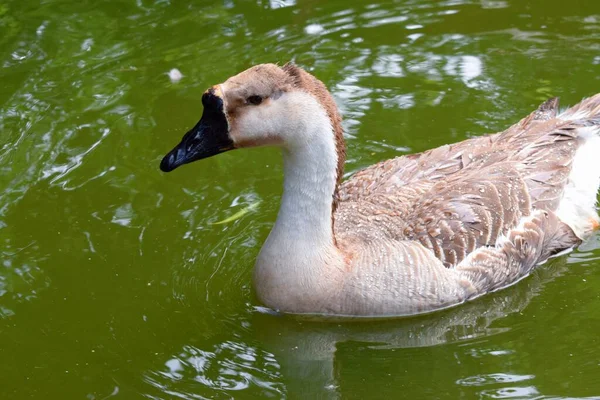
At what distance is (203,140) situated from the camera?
6.61 metres

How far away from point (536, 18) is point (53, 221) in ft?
20.0

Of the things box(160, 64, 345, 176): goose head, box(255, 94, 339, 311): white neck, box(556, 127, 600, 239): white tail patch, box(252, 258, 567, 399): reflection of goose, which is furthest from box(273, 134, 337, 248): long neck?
box(556, 127, 600, 239): white tail patch

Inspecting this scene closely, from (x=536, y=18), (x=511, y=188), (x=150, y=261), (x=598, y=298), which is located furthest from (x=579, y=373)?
(x=536, y=18)

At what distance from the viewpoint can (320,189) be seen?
6.80 m

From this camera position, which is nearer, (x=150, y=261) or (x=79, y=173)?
(x=150, y=261)

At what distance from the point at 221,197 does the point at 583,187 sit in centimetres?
309

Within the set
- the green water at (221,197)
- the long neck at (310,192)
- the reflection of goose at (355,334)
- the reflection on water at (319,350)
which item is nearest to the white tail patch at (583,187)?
the green water at (221,197)

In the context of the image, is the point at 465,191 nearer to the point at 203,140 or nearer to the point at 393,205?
the point at 393,205

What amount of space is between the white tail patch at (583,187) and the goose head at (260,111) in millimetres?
2594

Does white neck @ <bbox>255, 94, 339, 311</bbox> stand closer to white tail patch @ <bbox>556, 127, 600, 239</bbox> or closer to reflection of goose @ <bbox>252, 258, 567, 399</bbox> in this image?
reflection of goose @ <bbox>252, 258, 567, 399</bbox>

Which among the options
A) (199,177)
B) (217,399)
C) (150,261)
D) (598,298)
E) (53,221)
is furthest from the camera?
(199,177)

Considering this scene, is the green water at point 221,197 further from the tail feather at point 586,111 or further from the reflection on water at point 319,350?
the tail feather at point 586,111

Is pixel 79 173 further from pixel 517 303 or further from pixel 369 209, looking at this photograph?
pixel 517 303

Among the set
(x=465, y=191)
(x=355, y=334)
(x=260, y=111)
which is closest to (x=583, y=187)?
(x=465, y=191)
